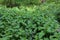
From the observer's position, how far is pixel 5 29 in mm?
3105

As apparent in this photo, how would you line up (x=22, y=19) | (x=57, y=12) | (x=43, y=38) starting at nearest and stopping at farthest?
(x=43, y=38) < (x=22, y=19) < (x=57, y=12)

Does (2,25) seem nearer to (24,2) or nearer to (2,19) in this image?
(2,19)

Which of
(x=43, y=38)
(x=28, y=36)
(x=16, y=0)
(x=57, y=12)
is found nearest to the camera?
(x=43, y=38)

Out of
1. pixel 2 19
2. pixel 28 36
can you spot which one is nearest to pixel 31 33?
pixel 28 36

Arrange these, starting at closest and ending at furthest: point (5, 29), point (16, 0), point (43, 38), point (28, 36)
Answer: point (43, 38) < point (28, 36) < point (5, 29) < point (16, 0)

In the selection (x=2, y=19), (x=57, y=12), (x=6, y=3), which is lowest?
(x=6, y=3)

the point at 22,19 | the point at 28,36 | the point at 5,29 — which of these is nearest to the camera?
the point at 28,36

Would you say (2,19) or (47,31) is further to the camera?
(2,19)

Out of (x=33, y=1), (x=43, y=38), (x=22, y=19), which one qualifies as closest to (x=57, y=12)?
(x=22, y=19)

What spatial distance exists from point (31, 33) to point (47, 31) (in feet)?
0.92

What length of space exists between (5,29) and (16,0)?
21.3ft

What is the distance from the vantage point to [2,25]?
3.26 metres

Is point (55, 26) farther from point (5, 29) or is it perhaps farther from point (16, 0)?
point (16, 0)

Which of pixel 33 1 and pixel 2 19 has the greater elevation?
pixel 2 19
